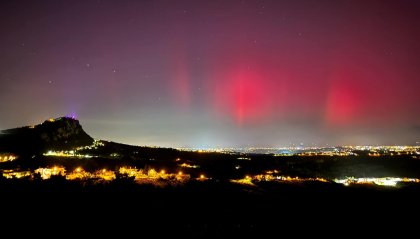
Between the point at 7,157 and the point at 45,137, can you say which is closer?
the point at 7,157

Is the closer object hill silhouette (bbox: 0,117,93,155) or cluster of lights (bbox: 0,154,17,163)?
cluster of lights (bbox: 0,154,17,163)

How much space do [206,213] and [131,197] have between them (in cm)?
695

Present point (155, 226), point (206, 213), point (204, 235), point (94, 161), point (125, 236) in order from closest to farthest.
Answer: point (125, 236) < point (204, 235) < point (155, 226) < point (206, 213) < point (94, 161)

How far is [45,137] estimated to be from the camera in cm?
6931

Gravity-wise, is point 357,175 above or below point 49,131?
below

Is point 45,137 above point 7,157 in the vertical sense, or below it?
above

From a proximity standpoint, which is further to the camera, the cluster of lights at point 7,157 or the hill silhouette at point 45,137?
the hill silhouette at point 45,137

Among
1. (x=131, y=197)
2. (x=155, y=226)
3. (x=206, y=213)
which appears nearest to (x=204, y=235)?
(x=155, y=226)

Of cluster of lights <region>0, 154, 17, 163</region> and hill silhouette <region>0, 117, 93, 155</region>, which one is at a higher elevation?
hill silhouette <region>0, 117, 93, 155</region>

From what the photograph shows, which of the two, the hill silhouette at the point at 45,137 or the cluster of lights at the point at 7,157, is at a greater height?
the hill silhouette at the point at 45,137

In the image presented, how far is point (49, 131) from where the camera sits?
72.8m

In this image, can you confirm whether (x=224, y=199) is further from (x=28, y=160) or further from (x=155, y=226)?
(x=28, y=160)

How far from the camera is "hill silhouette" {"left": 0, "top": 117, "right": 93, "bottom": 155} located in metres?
56.7

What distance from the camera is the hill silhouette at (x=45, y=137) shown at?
2231 inches
